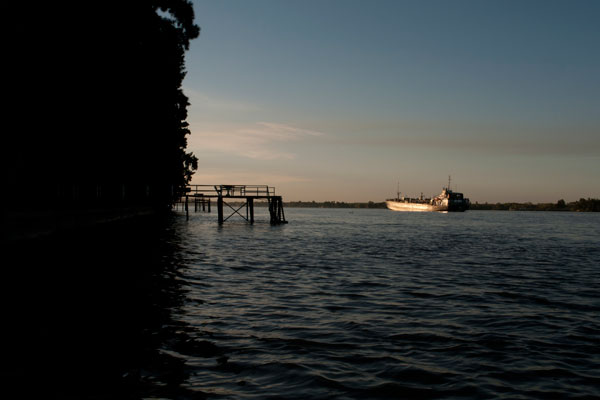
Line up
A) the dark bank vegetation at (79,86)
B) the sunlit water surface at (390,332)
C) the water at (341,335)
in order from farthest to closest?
the dark bank vegetation at (79,86) < the sunlit water surface at (390,332) < the water at (341,335)

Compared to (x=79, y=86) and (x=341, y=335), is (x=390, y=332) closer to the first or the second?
(x=341, y=335)

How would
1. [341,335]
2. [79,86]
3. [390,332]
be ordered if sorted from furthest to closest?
[79,86] < [390,332] < [341,335]

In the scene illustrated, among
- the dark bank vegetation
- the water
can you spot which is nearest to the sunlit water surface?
the water

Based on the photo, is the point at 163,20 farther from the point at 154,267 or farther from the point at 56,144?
the point at 154,267

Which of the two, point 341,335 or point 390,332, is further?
point 390,332

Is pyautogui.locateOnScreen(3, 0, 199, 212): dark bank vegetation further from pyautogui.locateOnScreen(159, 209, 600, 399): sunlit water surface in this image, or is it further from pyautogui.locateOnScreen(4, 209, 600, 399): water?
pyautogui.locateOnScreen(159, 209, 600, 399): sunlit water surface

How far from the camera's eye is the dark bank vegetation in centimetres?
1942

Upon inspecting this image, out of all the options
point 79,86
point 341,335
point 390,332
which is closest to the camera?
point 341,335

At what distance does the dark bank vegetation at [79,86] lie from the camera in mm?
19422

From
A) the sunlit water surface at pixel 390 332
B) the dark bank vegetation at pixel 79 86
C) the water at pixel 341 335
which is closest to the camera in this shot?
the water at pixel 341 335

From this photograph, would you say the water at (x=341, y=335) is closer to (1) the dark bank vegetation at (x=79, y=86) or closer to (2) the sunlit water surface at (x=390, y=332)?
(2) the sunlit water surface at (x=390, y=332)

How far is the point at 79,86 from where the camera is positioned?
22141 millimetres

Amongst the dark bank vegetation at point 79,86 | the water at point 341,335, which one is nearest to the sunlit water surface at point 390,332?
the water at point 341,335

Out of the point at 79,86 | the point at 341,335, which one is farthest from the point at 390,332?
the point at 79,86
